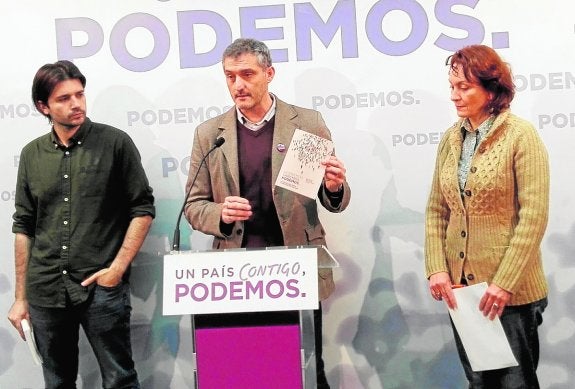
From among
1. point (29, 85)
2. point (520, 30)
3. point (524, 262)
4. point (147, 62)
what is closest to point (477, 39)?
point (520, 30)

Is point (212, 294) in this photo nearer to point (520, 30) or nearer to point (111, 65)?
point (111, 65)

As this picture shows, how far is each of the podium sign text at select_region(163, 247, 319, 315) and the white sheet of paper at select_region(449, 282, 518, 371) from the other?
1.99 ft

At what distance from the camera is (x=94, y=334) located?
10.1 feet

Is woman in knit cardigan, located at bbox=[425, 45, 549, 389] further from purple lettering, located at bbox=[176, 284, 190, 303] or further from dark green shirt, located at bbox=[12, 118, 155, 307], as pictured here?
dark green shirt, located at bbox=[12, 118, 155, 307]

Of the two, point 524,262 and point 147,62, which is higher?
point 147,62

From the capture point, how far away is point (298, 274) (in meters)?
2.38

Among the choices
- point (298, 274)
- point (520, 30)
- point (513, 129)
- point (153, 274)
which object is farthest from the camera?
point (153, 274)

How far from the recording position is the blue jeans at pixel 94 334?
3066 millimetres

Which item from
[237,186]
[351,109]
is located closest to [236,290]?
[237,186]

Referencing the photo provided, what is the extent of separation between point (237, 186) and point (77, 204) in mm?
708

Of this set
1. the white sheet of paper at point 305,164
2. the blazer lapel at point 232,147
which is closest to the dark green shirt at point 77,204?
the blazer lapel at point 232,147

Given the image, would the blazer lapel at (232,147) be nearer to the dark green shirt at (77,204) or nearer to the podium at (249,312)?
the dark green shirt at (77,204)

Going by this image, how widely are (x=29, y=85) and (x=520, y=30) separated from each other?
238 cm

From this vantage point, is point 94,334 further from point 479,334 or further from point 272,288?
point 479,334
